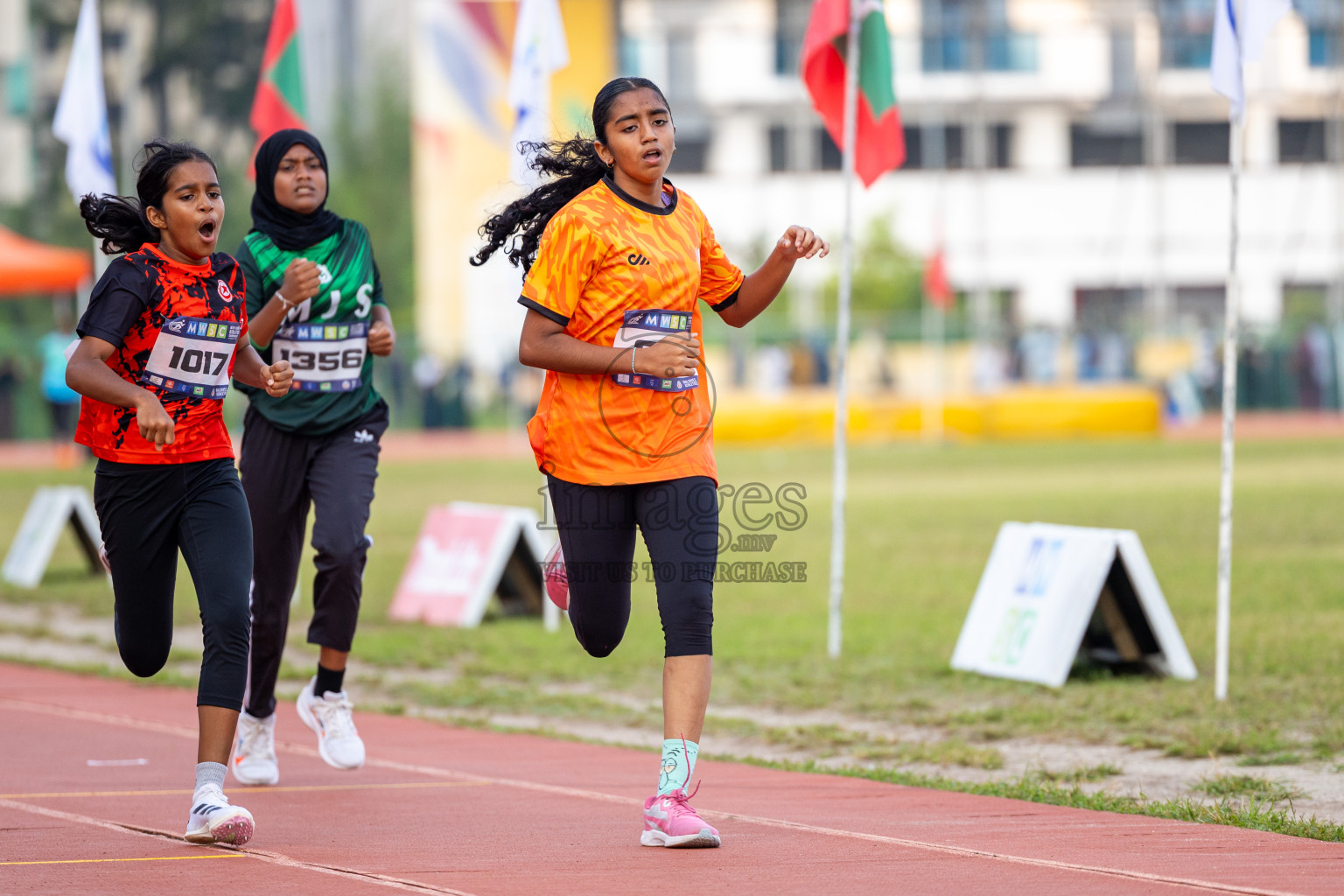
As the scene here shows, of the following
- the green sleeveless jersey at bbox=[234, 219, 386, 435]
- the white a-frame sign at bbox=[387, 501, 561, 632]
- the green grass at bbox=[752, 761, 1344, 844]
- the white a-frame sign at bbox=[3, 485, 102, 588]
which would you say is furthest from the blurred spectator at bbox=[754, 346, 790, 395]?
the green sleeveless jersey at bbox=[234, 219, 386, 435]

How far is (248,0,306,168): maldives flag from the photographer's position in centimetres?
1223

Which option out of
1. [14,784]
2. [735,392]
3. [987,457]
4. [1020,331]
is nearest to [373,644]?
[14,784]

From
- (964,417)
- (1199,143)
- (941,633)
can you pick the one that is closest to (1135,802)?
(941,633)

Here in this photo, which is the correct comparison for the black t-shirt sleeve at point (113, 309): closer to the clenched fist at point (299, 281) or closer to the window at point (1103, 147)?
the clenched fist at point (299, 281)

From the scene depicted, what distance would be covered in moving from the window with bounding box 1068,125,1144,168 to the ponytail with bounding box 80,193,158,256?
5381 cm

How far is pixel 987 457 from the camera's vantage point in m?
28.2

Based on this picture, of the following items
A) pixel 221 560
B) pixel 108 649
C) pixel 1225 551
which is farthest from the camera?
pixel 108 649

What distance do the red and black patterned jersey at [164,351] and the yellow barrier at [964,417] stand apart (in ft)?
90.5

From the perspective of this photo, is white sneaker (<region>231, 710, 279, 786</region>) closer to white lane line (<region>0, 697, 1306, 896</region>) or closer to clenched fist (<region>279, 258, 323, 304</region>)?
white lane line (<region>0, 697, 1306, 896</region>)

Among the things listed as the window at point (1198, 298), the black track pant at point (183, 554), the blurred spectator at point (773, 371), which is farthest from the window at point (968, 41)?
the black track pant at point (183, 554)

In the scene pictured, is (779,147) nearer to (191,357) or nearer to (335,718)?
(335,718)

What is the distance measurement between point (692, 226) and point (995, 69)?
52762 mm

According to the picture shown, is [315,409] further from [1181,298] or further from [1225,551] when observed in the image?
[1181,298]

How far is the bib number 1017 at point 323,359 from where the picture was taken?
6.20m
